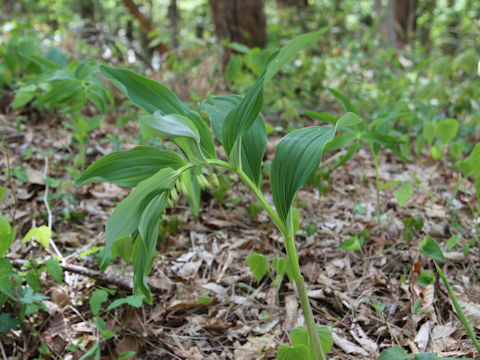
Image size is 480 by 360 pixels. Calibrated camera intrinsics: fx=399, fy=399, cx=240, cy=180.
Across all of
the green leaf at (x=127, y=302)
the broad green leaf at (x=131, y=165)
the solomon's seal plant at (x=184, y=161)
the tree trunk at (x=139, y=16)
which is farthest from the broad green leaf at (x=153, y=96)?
the tree trunk at (x=139, y=16)

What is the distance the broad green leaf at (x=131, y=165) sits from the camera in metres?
0.95

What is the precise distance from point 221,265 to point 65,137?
181cm

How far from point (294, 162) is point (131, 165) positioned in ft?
1.32

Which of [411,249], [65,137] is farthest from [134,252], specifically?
[65,137]

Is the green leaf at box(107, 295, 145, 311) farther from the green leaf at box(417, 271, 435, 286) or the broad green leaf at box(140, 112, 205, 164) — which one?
the green leaf at box(417, 271, 435, 286)

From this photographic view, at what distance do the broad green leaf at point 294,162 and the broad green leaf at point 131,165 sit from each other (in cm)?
25

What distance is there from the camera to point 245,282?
5.86ft

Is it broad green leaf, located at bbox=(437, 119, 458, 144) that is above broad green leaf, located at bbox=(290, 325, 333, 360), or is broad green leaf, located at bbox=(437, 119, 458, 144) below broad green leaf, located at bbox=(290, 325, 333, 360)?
above

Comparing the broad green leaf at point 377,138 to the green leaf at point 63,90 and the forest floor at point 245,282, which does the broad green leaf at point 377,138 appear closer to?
the forest floor at point 245,282

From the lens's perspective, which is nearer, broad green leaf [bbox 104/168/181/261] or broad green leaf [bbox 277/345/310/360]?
broad green leaf [bbox 104/168/181/261]

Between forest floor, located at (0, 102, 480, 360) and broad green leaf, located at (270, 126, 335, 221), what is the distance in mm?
638

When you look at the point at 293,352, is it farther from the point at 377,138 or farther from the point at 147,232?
the point at 377,138

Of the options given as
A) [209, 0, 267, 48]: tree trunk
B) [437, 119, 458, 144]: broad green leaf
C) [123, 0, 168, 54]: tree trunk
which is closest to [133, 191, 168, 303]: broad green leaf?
[437, 119, 458, 144]: broad green leaf

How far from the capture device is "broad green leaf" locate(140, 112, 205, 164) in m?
0.83
